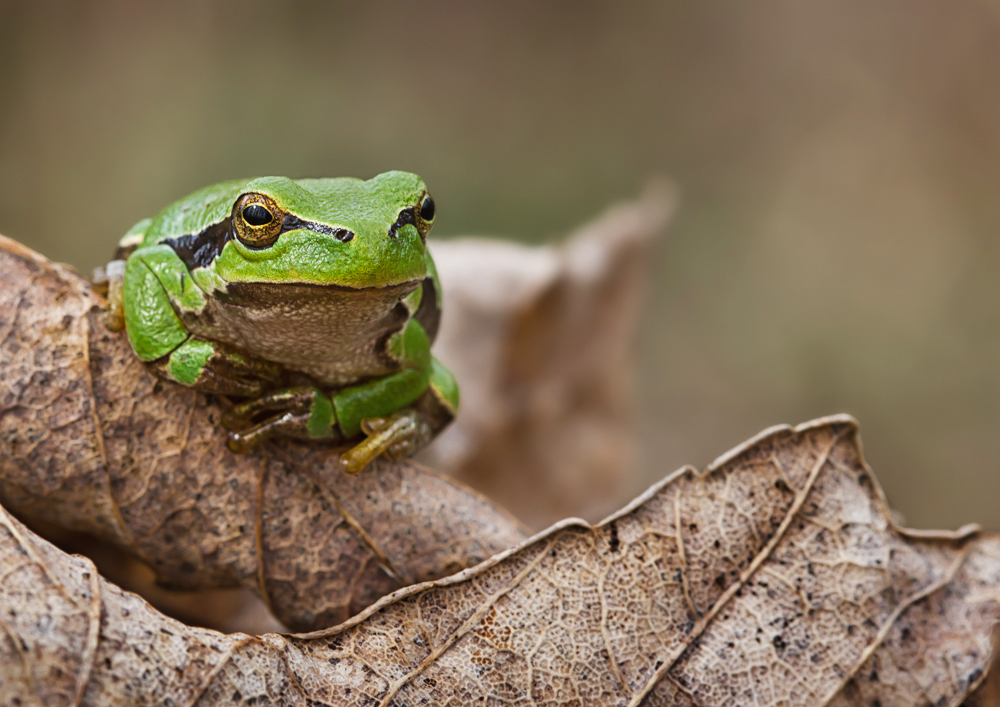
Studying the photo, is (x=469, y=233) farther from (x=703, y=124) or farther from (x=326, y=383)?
(x=326, y=383)

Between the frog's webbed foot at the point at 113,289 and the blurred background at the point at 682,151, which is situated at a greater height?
the blurred background at the point at 682,151

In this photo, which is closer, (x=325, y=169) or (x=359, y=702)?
(x=359, y=702)

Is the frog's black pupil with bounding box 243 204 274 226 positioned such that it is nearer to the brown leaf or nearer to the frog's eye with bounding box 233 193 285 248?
the frog's eye with bounding box 233 193 285 248

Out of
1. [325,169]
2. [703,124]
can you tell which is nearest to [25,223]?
[325,169]

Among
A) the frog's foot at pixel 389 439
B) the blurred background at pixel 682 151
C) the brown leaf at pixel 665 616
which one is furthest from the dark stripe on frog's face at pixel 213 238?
the blurred background at pixel 682 151

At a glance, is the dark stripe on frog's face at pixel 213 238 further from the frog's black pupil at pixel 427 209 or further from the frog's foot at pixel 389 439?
the frog's foot at pixel 389 439

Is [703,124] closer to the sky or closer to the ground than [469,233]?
closer to the sky

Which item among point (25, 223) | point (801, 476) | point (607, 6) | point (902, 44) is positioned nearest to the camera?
point (801, 476)
